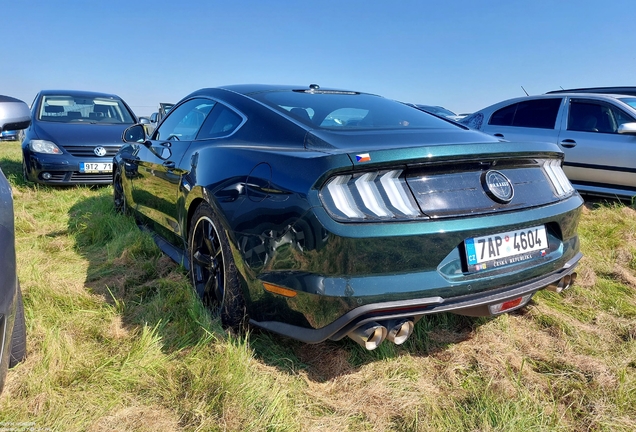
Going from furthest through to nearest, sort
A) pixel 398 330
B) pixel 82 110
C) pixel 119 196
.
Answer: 1. pixel 82 110
2. pixel 119 196
3. pixel 398 330

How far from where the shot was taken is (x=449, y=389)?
180 centimetres

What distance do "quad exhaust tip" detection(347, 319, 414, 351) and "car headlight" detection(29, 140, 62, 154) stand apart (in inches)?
230

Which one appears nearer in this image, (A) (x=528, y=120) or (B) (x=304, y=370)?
(B) (x=304, y=370)

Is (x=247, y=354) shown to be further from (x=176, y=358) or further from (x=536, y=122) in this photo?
(x=536, y=122)

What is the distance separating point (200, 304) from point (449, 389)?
1215mm

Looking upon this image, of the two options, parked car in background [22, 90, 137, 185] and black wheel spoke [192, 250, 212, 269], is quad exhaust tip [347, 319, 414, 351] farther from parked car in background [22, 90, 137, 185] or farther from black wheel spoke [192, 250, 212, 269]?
parked car in background [22, 90, 137, 185]

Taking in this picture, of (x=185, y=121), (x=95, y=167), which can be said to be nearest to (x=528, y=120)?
(x=185, y=121)

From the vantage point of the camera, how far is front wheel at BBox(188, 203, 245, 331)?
2018 mm

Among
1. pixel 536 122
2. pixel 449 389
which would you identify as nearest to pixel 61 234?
pixel 449 389

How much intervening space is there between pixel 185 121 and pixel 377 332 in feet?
6.96

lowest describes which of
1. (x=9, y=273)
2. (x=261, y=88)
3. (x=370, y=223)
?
(x=9, y=273)

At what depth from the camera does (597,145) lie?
503 centimetres

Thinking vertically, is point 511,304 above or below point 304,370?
above

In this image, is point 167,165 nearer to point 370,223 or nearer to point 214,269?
point 214,269
